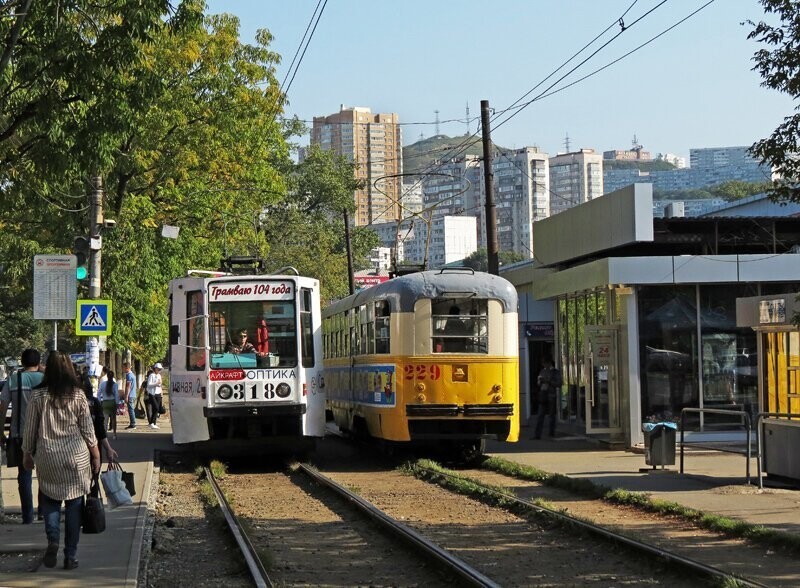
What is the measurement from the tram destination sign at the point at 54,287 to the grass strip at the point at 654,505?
712 cm

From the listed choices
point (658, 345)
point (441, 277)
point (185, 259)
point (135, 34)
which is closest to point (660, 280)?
point (658, 345)

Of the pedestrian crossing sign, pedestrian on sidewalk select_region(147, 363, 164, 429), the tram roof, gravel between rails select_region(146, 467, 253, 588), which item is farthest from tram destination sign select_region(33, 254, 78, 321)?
pedestrian on sidewalk select_region(147, 363, 164, 429)

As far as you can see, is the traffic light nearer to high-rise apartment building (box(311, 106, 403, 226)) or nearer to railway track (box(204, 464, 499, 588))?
railway track (box(204, 464, 499, 588))

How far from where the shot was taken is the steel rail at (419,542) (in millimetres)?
10254

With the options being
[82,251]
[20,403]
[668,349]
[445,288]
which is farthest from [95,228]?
[668,349]

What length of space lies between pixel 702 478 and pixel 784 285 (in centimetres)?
811

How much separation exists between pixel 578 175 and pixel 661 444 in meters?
161

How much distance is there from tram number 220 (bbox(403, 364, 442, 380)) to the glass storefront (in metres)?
5.58

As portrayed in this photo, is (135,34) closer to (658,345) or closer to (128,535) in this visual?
(128,535)

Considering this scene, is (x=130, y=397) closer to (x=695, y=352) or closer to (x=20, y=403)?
(x=695, y=352)

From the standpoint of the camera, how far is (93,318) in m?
22.0

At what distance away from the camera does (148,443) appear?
2881 centimetres

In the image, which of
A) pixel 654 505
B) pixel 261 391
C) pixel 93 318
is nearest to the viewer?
pixel 654 505

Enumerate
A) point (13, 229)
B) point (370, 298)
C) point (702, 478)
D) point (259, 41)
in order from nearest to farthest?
point (702, 478) → point (370, 298) → point (13, 229) → point (259, 41)
